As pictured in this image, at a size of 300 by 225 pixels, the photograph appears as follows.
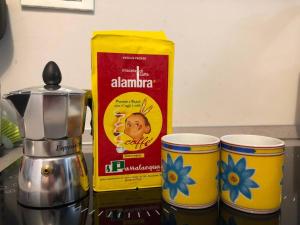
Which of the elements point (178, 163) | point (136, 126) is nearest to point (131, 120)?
point (136, 126)

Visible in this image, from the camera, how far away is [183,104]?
0.81m

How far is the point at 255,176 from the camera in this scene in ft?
1.29

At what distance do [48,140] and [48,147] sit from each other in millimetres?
11

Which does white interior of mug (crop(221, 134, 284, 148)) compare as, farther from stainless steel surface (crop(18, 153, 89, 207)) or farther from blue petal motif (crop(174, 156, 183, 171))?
stainless steel surface (crop(18, 153, 89, 207))

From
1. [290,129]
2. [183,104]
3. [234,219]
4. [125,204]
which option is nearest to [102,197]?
[125,204]

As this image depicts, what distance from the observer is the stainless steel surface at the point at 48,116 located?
414 millimetres

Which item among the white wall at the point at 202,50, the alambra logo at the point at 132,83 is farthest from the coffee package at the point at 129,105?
the white wall at the point at 202,50

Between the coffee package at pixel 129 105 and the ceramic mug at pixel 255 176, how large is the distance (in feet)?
0.48

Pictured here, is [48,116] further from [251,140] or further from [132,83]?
[251,140]

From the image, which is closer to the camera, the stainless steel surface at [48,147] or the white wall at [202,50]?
the stainless steel surface at [48,147]

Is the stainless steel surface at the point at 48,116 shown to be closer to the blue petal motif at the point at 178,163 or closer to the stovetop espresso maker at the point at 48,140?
the stovetop espresso maker at the point at 48,140

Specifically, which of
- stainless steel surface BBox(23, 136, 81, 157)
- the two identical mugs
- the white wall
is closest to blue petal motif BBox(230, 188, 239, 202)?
the two identical mugs

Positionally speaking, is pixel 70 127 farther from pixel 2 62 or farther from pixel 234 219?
pixel 2 62

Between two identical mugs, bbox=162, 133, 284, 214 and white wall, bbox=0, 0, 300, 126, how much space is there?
39cm
